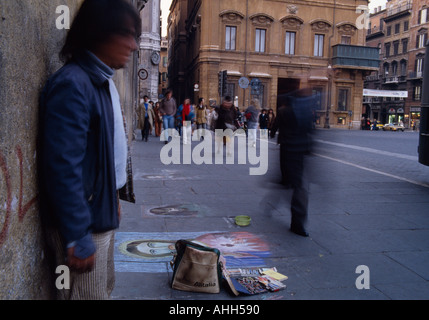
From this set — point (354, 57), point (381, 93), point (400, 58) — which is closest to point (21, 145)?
point (354, 57)

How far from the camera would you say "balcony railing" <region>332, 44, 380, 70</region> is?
36844 millimetres

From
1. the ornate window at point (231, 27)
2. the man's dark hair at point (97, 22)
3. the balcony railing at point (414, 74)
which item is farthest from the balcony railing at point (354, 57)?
the man's dark hair at point (97, 22)

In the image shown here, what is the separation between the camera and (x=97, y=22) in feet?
5.67

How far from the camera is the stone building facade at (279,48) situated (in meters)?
33.9

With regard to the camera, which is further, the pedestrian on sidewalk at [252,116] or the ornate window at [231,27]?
the ornate window at [231,27]

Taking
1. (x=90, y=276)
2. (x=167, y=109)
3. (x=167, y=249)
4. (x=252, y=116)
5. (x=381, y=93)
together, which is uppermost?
(x=381, y=93)

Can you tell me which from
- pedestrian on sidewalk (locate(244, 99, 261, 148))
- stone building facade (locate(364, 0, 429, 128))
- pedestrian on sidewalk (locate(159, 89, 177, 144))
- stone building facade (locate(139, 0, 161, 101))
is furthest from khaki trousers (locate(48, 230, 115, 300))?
stone building facade (locate(364, 0, 429, 128))

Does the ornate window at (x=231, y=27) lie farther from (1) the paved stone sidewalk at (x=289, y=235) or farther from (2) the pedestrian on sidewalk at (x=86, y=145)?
(2) the pedestrian on sidewalk at (x=86, y=145)

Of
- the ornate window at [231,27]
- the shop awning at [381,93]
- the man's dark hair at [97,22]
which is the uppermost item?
the ornate window at [231,27]

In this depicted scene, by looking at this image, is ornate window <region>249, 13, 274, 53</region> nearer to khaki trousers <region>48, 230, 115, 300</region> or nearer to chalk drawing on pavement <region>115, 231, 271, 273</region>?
chalk drawing on pavement <region>115, 231, 271, 273</region>

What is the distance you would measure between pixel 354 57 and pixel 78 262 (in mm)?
39528

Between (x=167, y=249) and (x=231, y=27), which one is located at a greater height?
(x=231, y=27)

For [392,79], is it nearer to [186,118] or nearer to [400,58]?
[400,58]

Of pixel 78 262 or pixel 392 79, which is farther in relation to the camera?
pixel 392 79
